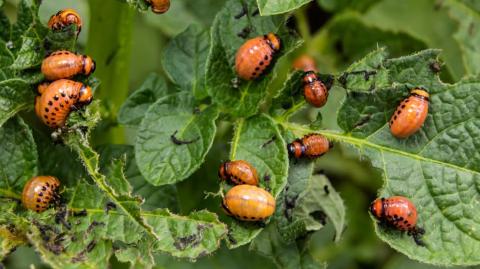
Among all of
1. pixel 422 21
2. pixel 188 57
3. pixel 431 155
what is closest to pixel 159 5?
pixel 188 57

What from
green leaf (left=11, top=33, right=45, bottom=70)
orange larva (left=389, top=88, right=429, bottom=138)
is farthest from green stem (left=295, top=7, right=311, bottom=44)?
green leaf (left=11, top=33, right=45, bottom=70)

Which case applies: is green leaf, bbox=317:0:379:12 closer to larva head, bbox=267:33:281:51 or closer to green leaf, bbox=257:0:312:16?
larva head, bbox=267:33:281:51

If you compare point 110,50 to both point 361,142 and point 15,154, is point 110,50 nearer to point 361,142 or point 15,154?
point 15,154

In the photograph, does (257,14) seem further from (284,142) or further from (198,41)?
(284,142)

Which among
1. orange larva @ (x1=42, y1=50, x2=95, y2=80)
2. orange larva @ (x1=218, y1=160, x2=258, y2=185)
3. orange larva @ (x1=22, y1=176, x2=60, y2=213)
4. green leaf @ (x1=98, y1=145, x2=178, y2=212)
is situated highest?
orange larva @ (x1=42, y1=50, x2=95, y2=80)

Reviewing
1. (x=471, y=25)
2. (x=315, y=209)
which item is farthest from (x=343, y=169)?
(x=315, y=209)

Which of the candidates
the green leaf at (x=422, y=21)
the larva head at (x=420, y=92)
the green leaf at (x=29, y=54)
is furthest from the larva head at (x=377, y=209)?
the green leaf at (x=422, y=21)

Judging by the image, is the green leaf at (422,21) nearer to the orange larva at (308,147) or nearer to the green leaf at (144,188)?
the orange larva at (308,147)
